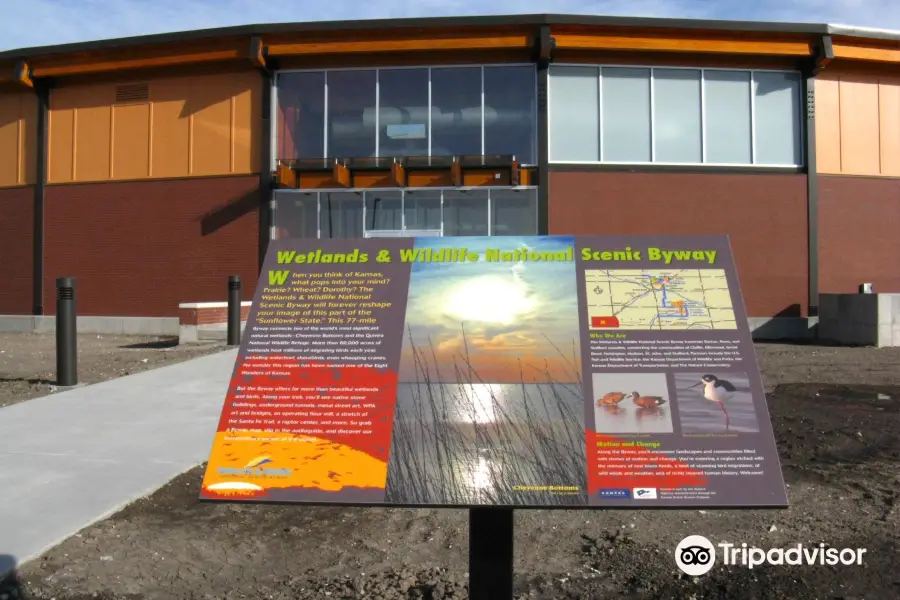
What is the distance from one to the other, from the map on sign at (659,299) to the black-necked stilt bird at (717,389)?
25 centimetres

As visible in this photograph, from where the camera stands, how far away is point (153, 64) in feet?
63.8

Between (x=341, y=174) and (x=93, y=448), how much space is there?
43.7 feet

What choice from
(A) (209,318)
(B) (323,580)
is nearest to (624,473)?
(B) (323,580)

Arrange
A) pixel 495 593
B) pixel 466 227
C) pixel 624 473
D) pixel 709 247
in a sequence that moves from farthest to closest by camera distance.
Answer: pixel 466 227, pixel 709 247, pixel 495 593, pixel 624 473

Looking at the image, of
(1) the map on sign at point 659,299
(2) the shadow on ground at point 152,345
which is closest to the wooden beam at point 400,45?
(2) the shadow on ground at point 152,345

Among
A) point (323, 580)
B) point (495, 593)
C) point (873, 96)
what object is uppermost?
point (873, 96)

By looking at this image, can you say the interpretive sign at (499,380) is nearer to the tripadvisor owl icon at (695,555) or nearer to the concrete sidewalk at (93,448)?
the tripadvisor owl icon at (695,555)

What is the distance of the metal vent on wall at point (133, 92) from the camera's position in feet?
65.7

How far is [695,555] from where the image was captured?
13.1ft

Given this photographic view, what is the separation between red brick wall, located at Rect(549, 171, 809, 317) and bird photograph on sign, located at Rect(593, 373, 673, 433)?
1610cm

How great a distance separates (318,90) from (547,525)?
17.3 m

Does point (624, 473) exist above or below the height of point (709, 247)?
below

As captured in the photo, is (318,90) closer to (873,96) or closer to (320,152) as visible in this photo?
(320,152)

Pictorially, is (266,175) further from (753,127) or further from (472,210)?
(753,127)
